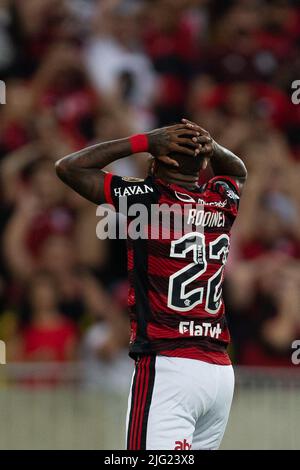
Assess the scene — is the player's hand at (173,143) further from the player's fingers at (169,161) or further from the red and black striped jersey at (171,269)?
the red and black striped jersey at (171,269)

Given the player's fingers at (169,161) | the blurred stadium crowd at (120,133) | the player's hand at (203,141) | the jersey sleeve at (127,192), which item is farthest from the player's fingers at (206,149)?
the blurred stadium crowd at (120,133)

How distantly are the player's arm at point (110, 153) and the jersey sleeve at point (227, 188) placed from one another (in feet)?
1.30

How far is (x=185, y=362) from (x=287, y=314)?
383 cm

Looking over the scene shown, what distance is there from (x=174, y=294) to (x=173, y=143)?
2.62 feet

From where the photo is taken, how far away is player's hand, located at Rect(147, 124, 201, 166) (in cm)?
553

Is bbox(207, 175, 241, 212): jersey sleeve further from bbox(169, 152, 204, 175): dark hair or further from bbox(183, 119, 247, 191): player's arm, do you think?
bbox(169, 152, 204, 175): dark hair

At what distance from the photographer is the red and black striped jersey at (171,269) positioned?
548 centimetres

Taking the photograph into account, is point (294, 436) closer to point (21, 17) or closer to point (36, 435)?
point (36, 435)

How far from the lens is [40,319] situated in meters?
9.09

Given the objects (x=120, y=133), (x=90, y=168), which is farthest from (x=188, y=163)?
(x=120, y=133)

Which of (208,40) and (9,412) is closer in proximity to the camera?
(9,412)

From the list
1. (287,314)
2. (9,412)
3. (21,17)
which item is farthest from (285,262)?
(21,17)

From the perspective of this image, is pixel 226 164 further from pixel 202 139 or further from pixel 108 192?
pixel 108 192

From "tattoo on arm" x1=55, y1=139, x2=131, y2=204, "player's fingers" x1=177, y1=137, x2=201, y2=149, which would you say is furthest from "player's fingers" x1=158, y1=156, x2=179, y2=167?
"tattoo on arm" x1=55, y1=139, x2=131, y2=204
